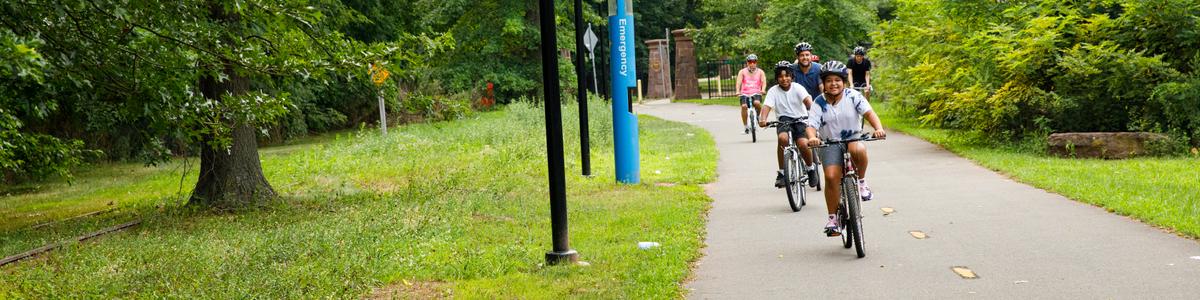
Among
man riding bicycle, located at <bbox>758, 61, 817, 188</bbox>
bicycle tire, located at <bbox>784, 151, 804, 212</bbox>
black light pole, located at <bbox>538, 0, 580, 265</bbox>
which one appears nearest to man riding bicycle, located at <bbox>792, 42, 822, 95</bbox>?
man riding bicycle, located at <bbox>758, 61, 817, 188</bbox>

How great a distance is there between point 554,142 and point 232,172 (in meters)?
6.87

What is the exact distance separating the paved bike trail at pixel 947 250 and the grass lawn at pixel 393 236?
0.41 meters

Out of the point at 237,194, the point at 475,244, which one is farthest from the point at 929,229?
the point at 237,194

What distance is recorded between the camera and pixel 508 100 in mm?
44062

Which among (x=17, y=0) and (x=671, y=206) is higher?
(x=17, y=0)

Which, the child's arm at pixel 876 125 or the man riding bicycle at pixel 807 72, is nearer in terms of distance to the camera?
the child's arm at pixel 876 125

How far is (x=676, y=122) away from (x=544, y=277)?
23.1 m

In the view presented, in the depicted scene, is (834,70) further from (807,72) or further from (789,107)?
(807,72)

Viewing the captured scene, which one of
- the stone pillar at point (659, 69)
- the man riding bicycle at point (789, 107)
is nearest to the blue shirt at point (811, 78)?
the man riding bicycle at point (789, 107)

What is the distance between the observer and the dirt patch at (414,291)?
6980 mm

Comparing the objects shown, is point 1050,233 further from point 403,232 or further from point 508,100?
point 508,100

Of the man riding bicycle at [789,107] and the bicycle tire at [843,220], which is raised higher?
the man riding bicycle at [789,107]

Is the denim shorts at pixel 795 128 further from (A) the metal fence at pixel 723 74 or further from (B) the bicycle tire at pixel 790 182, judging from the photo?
(A) the metal fence at pixel 723 74

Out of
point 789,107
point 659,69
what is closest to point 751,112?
point 789,107
